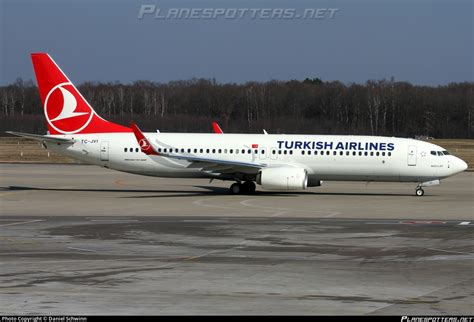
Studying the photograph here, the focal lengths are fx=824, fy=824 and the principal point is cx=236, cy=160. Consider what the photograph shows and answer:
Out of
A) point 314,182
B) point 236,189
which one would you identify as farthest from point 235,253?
point 314,182

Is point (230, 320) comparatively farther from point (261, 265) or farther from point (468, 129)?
point (468, 129)

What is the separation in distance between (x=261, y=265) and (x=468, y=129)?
114 metres

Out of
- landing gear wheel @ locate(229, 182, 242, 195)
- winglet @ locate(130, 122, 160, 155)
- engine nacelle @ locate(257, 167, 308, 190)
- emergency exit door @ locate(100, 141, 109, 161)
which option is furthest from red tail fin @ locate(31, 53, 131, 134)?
engine nacelle @ locate(257, 167, 308, 190)

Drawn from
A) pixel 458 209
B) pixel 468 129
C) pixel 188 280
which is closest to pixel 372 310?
pixel 188 280

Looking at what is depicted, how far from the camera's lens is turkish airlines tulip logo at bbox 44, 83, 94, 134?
143 feet

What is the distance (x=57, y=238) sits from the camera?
1000 inches

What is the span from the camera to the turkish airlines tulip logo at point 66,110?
43.7 meters

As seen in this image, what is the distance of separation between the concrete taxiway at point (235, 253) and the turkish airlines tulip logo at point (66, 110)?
3.66 metres

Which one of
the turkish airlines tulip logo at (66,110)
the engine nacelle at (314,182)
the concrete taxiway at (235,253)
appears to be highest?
the turkish airlines tulip logo at (66,110)

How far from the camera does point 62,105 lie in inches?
1729

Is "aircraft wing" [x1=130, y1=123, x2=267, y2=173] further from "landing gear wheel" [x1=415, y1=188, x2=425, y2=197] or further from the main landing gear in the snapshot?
"landing gear wheel" [x1=415, y1=188, x2=425, y2=197]

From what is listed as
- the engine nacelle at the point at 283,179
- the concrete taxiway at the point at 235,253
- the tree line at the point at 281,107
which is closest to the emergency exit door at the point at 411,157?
the concrete taxiway at the point at 235,253

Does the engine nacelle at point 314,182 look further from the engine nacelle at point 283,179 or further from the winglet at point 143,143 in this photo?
the winglet at point 143,143

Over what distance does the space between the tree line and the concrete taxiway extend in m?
74.4
